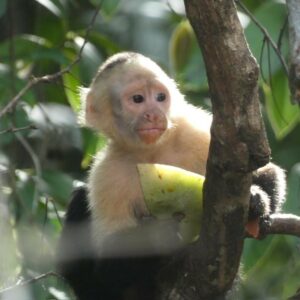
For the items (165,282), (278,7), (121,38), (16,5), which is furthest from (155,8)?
(165,282)

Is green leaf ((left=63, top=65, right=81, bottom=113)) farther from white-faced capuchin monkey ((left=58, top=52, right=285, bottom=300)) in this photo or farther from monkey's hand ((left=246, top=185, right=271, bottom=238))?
monkey's hand ((left=246, top=185, right=271, bottom=238))

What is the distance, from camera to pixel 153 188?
3.29 meters

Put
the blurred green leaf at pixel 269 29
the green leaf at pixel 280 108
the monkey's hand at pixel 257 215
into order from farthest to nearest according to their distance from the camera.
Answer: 1. the green leaf at pixel 280 108
2. the blurred green leaf at pixel 269 29
3. the monkey's hand at pixel 257 215

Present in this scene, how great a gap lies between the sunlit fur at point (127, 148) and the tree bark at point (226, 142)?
73 centimetres

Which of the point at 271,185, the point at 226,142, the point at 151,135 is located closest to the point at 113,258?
the point at 151,135

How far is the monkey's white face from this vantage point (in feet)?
12.8

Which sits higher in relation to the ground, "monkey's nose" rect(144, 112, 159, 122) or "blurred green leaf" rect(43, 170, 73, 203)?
"monkey's nose" rect(144, 112, 159, 122)

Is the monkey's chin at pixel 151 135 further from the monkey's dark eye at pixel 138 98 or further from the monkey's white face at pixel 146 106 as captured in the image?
the monkey's dark eye at pixel 138 98

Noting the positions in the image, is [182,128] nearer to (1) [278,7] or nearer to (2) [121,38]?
(1) [278,7]

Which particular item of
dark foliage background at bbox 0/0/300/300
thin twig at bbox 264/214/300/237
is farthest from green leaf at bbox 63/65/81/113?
thin twig at bbox 264/214/300/237

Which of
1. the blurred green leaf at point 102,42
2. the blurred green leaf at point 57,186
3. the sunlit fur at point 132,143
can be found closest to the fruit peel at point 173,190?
the sunlit fur at point 132,143

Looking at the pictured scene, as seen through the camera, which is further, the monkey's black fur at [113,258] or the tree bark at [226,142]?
the monkey's black fur at [113,258]

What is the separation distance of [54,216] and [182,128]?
86cm

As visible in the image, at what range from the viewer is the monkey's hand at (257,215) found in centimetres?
326
